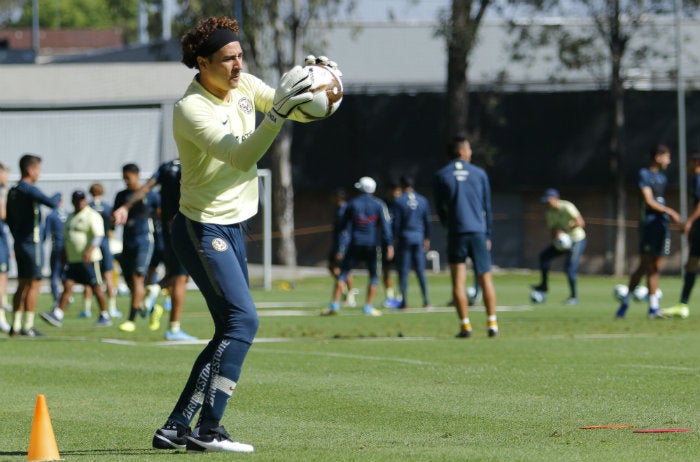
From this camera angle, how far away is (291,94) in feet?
21.5

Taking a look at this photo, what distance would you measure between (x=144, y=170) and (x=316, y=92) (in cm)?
3291

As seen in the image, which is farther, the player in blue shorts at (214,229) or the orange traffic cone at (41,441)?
the player in blue shorts at (214,229)

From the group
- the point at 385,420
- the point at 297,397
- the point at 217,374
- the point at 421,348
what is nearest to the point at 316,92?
the point at 217,374

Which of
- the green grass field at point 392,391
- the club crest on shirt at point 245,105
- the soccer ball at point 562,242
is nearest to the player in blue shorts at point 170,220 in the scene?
the green grass field at point 392,391

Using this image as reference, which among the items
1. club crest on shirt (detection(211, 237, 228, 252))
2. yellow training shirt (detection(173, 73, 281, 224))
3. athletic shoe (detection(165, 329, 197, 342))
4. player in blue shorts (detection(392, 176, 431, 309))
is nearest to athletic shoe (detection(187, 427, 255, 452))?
club crest on shirt (detection(211, 237, 228, 252))

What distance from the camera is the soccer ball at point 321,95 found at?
658 centimetres

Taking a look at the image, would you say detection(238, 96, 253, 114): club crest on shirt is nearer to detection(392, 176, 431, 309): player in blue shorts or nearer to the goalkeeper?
detection(392, 176, 431, 309): player in blue shorts

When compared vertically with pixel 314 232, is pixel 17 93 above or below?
above

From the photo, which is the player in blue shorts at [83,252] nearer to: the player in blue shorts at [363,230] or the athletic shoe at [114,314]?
Result: the athletic shoe at [114,314]

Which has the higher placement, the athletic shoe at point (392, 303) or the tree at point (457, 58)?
Answer: the tree at point (457, 58)

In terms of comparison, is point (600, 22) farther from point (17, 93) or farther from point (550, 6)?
point (17, 93)

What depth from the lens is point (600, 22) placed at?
143 ft

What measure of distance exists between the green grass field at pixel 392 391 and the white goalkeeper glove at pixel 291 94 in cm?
169

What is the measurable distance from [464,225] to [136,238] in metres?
5.29
